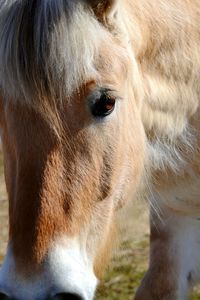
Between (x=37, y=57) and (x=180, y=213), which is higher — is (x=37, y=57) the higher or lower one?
the higher one

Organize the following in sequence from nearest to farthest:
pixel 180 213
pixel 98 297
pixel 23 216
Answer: pixel 23 216 → pixel 180 213 → pixel 98 297

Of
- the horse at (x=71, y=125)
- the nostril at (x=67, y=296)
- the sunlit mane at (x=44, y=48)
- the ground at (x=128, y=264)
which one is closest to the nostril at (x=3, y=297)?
the horse at (x=71, y=125)

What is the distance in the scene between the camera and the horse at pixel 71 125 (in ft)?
10.3

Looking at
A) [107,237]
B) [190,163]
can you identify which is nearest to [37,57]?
[107,237]

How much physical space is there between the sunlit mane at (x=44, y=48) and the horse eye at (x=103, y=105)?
0.29 feet

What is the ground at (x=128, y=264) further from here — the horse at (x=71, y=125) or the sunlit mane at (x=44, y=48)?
the sunlit mane at (x=44, y=48)

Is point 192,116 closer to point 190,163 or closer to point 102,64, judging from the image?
point 190,163

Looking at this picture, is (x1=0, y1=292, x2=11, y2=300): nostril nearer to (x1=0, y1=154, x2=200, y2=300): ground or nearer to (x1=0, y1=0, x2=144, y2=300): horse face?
(x1=0, y1=0, x2=144, y2=300): horse face

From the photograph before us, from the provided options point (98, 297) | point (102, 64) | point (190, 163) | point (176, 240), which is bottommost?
point (98, 297)

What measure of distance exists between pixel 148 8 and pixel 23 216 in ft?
3.13

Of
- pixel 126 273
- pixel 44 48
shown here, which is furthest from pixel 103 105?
pixel 126 273

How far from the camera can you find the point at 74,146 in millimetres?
3219

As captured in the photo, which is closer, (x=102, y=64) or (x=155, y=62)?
(x=102, y=64)

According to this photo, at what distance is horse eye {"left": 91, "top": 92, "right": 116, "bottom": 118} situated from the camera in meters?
3.21
